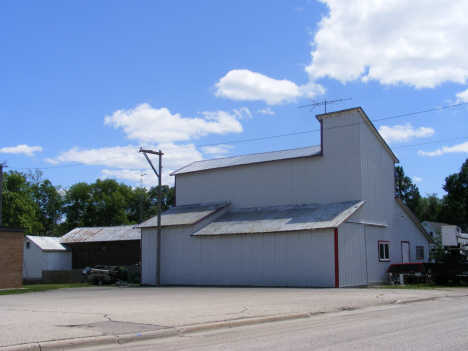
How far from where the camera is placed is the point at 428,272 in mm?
28719

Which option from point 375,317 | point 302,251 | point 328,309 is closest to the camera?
point 375,317

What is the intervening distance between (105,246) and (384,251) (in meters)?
31.1

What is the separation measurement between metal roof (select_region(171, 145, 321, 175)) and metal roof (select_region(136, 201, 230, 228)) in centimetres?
314

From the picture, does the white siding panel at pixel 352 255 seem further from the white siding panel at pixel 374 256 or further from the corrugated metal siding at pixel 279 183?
the corrugated metal siding at pixel 279 183

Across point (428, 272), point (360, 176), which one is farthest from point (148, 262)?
point (428, 272)

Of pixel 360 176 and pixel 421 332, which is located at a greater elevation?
pixel 360 176

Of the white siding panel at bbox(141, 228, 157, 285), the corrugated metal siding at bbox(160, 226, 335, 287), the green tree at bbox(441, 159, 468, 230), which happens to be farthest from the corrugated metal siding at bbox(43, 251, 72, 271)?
the green tree at bbox(441, 159, 468, 230)

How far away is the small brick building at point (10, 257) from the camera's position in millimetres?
30297

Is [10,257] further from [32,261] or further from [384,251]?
[384,251]

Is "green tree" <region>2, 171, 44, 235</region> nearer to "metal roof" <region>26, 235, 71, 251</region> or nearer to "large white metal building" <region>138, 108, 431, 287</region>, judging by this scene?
"metal roof" <region>26, 235, 71, 251</region>

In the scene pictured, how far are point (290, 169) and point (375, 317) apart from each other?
20918 millimetres

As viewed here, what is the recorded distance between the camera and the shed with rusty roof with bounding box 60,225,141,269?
48562 mm

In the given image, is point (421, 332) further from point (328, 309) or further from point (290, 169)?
point (290, 169)

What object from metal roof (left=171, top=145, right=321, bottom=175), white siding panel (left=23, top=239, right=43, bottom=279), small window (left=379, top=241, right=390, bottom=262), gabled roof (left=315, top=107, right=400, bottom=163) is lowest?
white siding panel (left=23, top=239, right=43, bottom=279)
